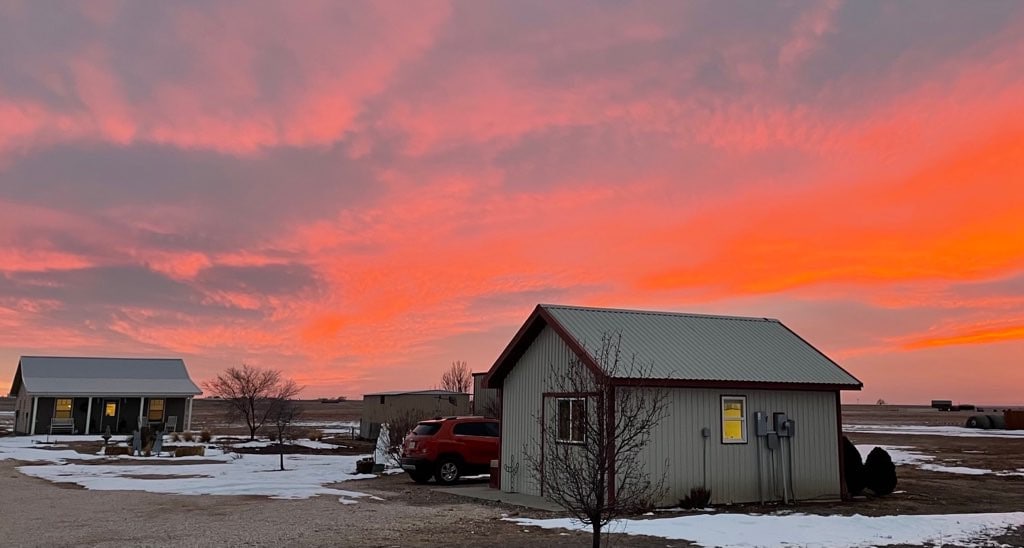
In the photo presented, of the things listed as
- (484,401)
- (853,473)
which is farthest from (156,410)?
(853,473)

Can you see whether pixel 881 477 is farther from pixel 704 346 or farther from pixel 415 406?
pixel 415 406

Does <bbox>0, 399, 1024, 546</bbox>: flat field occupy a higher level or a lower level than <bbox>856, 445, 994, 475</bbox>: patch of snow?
lower

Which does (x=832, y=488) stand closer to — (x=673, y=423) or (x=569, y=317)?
(x=673, y=423)

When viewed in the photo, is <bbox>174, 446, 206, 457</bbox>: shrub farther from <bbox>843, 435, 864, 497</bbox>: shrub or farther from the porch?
→ <bbox>843, 435, 864, 497</bbox>: shrub

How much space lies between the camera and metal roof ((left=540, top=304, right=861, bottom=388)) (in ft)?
62.3

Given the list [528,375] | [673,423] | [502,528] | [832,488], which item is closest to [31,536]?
[502,528]

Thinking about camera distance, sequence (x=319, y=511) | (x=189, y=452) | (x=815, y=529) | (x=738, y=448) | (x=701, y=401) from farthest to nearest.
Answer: (x=189, y=452)
(x=738, y=448)
(x=701, y=401)
(x=319, y=511)
(x=815, y=529)

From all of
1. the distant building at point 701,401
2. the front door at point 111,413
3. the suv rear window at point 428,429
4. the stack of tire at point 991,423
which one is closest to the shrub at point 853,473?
the distant building at point 701,401

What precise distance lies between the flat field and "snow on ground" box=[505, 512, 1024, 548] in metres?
0.45

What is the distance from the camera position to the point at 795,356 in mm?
21297

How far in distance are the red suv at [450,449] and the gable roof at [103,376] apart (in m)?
33.4

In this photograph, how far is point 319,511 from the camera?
1652 centimetres

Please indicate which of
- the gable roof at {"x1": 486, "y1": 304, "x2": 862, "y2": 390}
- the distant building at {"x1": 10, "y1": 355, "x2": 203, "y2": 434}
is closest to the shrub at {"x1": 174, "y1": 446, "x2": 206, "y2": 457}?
the distant building at {"x1": 10, "y1": 355, "x2": 203, "y2": 434}

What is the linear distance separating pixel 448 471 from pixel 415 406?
19.3m
